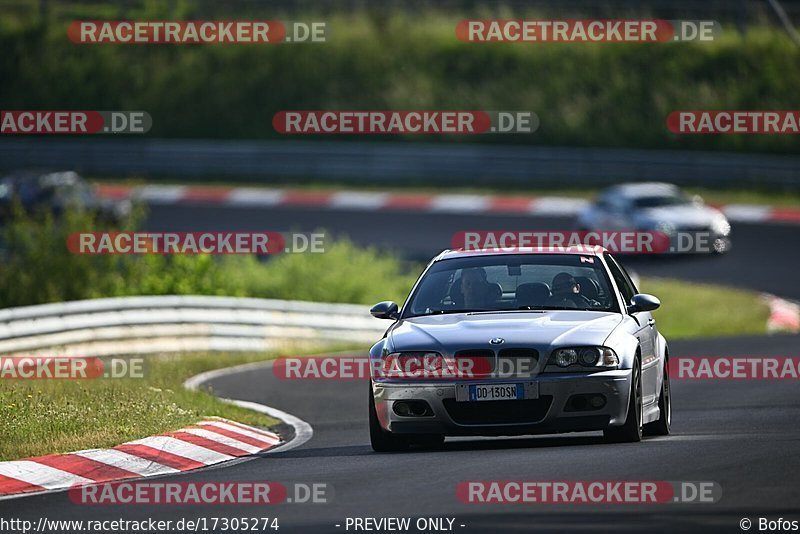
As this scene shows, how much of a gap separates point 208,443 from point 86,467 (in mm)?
1467

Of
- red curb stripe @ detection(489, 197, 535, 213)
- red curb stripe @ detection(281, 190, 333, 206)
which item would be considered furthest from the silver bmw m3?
red curb stripe @ detection(281, 190, 333, 206)

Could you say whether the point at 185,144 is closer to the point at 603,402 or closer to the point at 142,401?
the point at 142,401

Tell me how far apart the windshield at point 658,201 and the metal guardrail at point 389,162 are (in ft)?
22.0

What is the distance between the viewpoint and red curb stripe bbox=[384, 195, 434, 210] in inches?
1633

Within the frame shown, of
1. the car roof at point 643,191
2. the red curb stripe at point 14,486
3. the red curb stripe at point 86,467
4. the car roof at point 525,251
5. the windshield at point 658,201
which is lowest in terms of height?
the red curb stripe at point 14,486

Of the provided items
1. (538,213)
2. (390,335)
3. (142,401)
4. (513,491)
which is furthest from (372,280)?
(513,491)

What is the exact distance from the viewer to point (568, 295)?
40.1ft

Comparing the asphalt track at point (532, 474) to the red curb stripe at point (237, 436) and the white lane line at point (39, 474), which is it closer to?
the red curb stripe at point (237, 436)

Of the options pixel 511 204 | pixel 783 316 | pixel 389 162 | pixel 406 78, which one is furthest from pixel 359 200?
pixel 783 316

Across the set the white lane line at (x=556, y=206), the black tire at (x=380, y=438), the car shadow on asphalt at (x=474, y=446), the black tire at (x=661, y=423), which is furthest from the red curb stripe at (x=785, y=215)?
the black tire at (x=380, y=438)

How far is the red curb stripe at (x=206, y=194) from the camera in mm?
42938

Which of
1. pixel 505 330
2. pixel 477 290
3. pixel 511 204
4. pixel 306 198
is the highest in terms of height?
pixel 306 198

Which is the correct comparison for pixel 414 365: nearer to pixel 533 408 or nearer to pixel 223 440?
pixel 533 408

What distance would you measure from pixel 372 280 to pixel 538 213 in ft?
33.4
